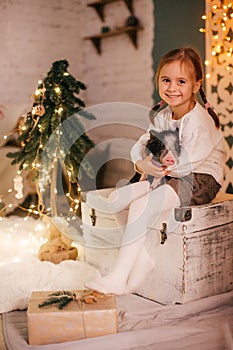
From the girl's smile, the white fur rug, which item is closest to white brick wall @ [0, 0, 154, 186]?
the white fur rug

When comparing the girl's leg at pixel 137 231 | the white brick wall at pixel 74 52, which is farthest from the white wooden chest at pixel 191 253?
the white brick wall at pixel 74 52

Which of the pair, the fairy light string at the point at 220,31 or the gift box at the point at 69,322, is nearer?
the gift box at the point at 69,322

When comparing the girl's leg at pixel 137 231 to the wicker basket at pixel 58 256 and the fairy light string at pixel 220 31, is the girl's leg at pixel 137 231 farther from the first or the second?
the fairy light string at pixel 220 31

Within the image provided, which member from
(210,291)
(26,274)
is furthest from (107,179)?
(210,291)

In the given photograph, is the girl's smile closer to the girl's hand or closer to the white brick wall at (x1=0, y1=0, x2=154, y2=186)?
the girl's hand

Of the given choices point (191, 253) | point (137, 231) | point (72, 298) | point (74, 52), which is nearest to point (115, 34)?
point (74, 52)

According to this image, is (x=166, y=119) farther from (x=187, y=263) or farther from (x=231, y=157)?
(x=231, y=157)

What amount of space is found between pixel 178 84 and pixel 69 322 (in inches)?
46.5

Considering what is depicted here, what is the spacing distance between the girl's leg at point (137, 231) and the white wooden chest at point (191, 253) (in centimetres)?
5

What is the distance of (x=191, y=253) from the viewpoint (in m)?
2.40

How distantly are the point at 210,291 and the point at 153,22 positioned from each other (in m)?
2.85

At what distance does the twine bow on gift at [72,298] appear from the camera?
84.9 inches

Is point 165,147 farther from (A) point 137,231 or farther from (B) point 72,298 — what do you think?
(B) point 72,298

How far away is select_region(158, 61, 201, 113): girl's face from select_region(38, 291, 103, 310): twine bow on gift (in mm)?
977
